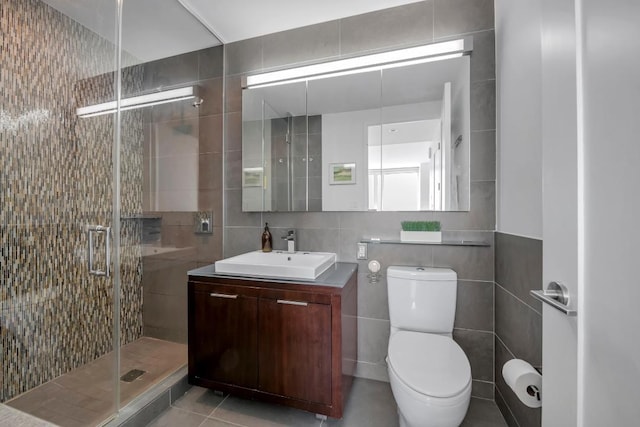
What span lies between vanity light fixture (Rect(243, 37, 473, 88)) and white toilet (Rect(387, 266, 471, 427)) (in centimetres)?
139

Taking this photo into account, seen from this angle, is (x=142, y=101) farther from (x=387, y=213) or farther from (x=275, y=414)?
(x=275, y=414)

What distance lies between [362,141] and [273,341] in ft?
4.61

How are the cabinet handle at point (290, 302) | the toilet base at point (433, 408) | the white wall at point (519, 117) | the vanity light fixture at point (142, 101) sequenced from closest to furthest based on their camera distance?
the toilet base at point (433, 408), the white wall at point (519, 117), the cabinet handle at point (290, 302), the vanity light fixture at point (142, 101)

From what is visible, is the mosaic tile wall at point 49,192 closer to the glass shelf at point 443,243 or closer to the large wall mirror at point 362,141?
the large wall mirror at point 362,141

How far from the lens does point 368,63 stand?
1850mm

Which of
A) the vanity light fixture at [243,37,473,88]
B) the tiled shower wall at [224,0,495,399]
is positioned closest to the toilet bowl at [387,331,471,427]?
the tiled shower wall at [224,0,495,399]

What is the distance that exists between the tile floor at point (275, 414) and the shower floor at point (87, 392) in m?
0.24

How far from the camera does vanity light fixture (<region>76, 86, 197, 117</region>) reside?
1516 millimetres

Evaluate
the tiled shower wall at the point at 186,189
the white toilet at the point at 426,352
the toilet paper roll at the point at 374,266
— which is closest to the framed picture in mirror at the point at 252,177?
the tiled shower wall at the point at 186,189

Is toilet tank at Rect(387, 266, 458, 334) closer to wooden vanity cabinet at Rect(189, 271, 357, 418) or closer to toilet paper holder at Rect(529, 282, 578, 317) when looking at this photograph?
wooden vanity cabinet at Rect(189, 271, 357, 418)

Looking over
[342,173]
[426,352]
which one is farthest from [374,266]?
[342,173]

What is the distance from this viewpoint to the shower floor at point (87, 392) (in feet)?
4.42

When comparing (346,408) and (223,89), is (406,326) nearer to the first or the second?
(346,408)

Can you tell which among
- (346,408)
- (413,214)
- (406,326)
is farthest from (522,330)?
(346,408)
